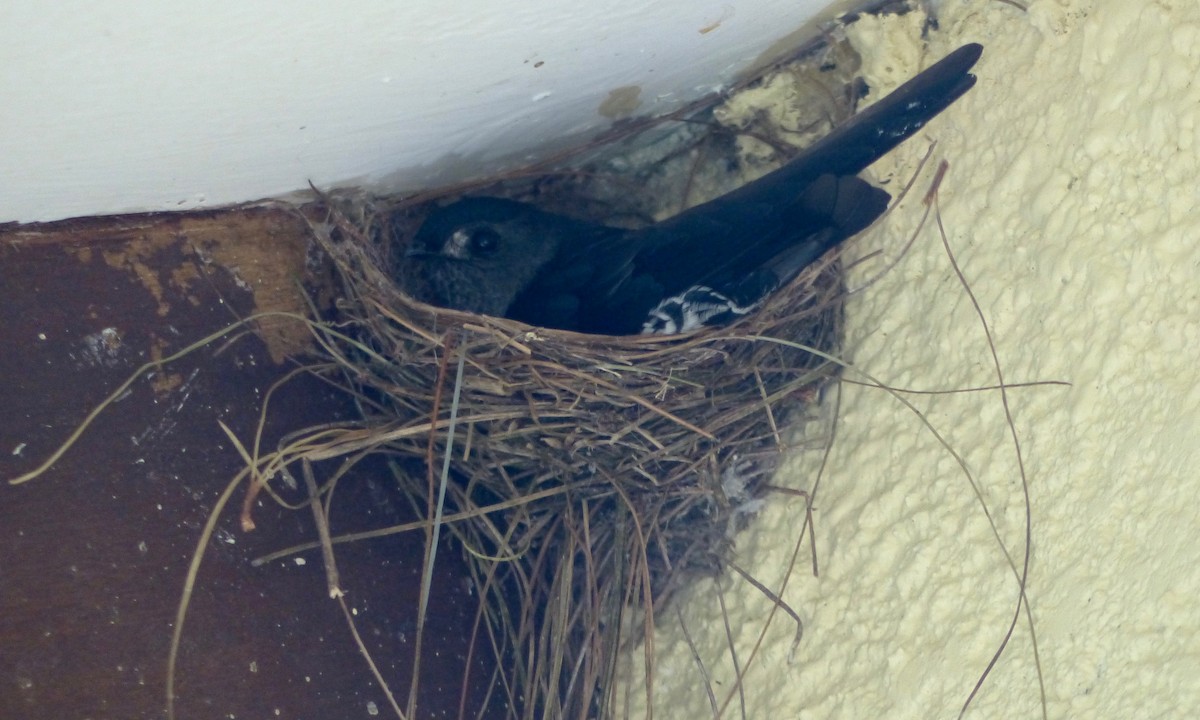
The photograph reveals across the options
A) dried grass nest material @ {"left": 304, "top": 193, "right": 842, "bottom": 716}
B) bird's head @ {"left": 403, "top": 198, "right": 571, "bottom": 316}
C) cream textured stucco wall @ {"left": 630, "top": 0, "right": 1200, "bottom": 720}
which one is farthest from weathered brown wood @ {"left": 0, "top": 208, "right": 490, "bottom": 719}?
cream textured stucco wall @ {"left": 630, "top": 0, "right": 1200, "bottom": 720}

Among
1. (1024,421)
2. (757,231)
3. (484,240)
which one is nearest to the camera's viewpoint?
(1024,421)

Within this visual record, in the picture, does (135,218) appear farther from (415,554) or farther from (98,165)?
(415,554)

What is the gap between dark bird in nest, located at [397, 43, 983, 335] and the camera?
1.47 m

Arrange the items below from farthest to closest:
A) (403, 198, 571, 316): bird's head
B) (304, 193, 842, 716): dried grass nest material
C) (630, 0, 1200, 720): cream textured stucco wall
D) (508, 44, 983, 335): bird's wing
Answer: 1. (403, 198, 571, 316): bird's head
2. (304, 193, 842, 716): dried grass nest material
3. (508, 44, 983, 335): bird's wing
4. (630, 0, 1200, 720): cream textured stucco wall

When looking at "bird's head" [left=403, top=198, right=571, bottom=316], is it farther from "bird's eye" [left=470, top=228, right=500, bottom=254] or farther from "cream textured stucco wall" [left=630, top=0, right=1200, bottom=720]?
"cream textured stucco wall" [left=630, top=0, right=1200, bottom=720]

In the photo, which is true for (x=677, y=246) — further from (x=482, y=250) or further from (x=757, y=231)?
(x=482, y=250)

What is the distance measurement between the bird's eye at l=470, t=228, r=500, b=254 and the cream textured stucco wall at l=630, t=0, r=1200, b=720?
64 cm

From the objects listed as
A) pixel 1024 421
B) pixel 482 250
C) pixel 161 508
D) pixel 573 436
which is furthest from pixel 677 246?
pixel 161 508

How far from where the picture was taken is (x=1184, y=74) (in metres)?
1.14

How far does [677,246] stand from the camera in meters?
1.64

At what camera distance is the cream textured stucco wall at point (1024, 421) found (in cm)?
115

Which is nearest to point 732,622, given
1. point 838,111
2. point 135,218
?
point 838,111

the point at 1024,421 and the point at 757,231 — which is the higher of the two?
the point at 757,231

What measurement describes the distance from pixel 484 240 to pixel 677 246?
0.42 meters
